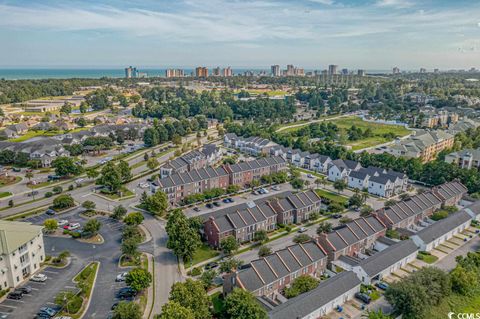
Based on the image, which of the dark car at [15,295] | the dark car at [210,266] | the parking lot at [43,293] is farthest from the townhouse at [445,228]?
the dark car at [15,295]

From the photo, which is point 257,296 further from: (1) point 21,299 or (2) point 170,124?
(2) point 170,124

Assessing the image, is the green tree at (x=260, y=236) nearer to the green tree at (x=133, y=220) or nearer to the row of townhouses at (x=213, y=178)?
the green tree at (x=133, y=220)

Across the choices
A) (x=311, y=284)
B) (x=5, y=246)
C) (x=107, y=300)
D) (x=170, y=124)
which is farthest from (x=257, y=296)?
(x=170, y=124)

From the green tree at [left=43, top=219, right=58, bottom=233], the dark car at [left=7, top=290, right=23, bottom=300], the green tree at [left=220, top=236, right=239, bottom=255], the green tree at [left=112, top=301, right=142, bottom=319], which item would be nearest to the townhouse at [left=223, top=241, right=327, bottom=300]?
the green tree at [left=220, top=236, right=239, bottom=255]

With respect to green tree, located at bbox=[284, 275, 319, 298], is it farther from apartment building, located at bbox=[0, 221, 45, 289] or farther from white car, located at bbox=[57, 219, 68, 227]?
white car, located at bbox=[57, 219, 68, 227]

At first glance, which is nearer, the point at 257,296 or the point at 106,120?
the point at 257,296
